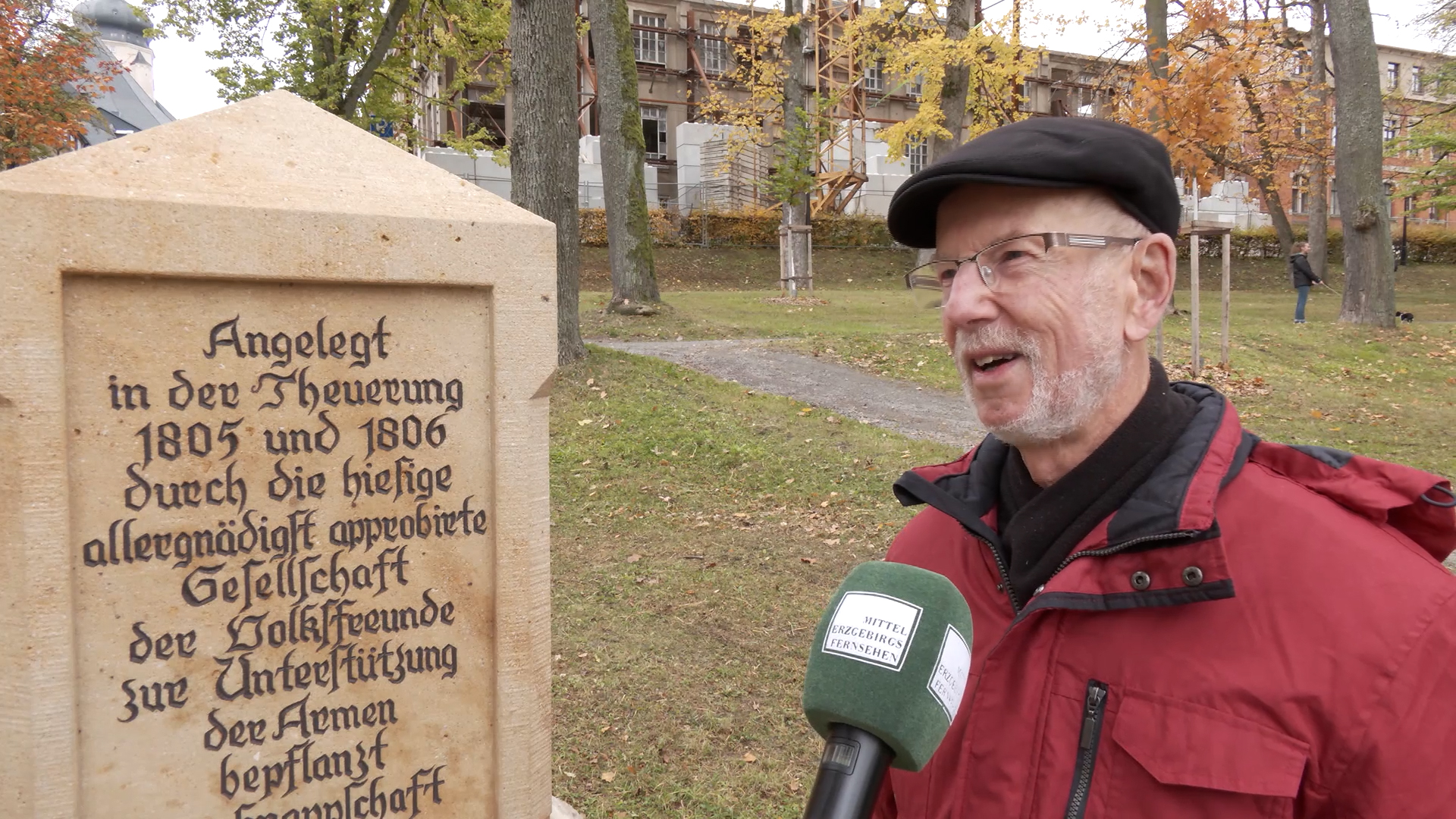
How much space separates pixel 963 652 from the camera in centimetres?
145

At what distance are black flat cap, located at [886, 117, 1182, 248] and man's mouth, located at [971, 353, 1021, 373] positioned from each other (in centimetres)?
33

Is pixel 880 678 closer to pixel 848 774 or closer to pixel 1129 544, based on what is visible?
pixel 848 774

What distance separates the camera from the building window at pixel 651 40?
1622 inches

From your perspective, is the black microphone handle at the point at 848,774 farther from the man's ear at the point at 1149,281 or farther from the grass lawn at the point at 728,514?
the grass lawn at the point at 728,514

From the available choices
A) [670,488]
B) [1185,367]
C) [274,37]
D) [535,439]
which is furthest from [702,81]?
[535,439]

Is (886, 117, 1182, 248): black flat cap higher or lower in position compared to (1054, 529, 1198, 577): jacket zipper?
higher

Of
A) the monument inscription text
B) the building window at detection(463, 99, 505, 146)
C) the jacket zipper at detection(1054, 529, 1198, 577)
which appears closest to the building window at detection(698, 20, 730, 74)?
the building window at detection(463, 99, 505, 146)

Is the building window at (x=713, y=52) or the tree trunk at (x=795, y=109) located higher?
the building window at (x=713, y=52)

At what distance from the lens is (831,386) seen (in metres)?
11.6

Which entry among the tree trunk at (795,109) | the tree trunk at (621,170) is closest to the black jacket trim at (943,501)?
the tree trunk at (621,170)

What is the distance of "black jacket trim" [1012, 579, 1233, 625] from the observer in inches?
61.2

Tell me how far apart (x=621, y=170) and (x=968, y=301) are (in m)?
13.8

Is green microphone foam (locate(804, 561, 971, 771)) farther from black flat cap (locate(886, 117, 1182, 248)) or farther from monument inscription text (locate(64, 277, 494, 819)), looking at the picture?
monument inscription text (locate(64, 277, 494, 819))

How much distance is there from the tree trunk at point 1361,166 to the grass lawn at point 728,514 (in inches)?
26.8
